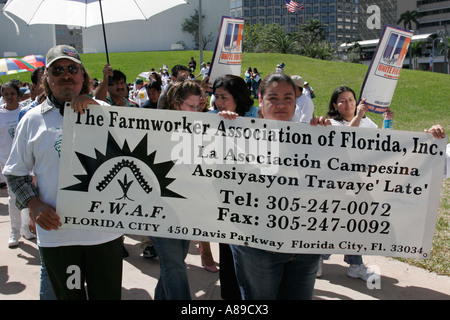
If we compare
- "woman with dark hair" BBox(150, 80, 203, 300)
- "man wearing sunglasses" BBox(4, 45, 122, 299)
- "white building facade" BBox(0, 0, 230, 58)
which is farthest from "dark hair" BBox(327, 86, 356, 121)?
"white building facade" BBox(0, 0, 230, 58)

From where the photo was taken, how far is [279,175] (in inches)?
97.7

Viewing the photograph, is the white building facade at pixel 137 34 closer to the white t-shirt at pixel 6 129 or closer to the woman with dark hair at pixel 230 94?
the white t-shirt at pixel 6 129

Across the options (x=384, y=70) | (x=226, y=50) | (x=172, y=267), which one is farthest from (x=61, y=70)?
(x=226, y=50)

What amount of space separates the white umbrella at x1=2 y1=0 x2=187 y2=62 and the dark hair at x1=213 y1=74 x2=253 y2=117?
1926 mm

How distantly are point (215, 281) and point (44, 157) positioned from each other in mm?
2169

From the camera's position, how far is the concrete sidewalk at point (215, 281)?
3.62 meters

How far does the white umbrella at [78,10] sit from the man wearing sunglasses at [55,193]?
7.98ft

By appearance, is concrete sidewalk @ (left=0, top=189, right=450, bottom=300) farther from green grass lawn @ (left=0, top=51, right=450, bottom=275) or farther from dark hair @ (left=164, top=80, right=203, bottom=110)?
dark hair @ (left=164, top=80, right=203, bottom=110)

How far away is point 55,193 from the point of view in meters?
2.50

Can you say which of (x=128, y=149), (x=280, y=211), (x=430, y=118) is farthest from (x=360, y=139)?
(x=430, y=118)

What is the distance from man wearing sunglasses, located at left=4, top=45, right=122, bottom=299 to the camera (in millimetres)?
2402

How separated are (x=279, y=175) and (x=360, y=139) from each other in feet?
1.84
